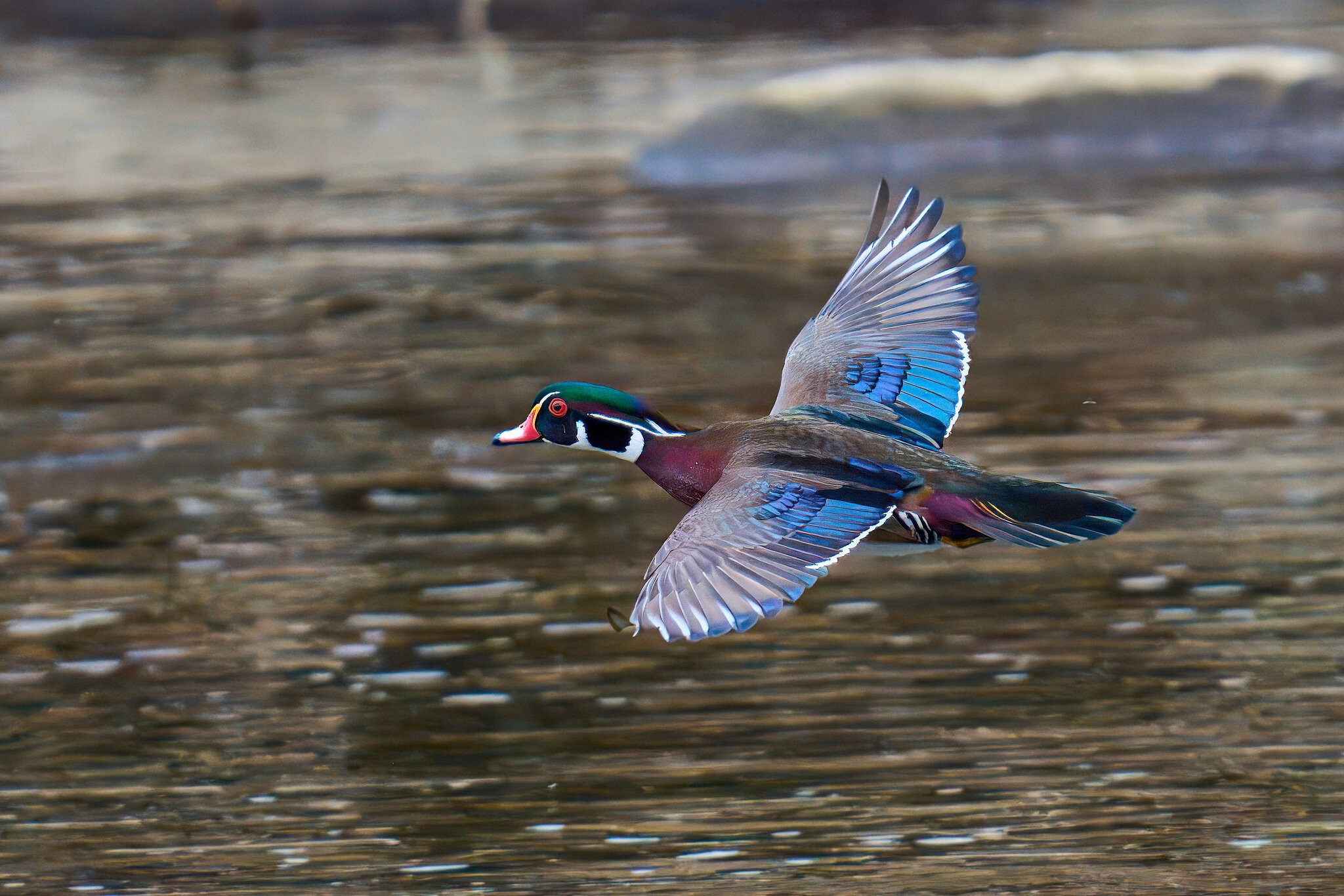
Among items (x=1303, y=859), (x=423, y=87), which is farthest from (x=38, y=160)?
(x=1303, y=859)

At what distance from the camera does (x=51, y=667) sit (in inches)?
114

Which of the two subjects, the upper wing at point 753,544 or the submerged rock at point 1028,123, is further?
the submerged rock at point 1028,123

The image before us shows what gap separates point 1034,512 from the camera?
6.50ft

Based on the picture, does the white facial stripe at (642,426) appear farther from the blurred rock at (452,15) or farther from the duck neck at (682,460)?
the blurred rock at (452,15)

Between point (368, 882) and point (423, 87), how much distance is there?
412cm

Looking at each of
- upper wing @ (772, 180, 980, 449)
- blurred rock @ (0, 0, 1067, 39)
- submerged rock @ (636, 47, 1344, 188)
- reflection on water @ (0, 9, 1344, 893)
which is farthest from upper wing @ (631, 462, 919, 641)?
blurred rock @ (0, 0, 1067, 39)

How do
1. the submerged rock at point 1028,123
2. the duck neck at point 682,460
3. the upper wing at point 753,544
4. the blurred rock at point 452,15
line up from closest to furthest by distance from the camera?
the upper wing at point 753,544 → the duck neck at point 682,460 → the submerged rock at point 1028,123 → the blurred rock at point 452,15

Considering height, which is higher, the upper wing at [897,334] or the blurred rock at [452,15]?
the blurred rock at [452,15]

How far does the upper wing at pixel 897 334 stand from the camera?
7.45 ft

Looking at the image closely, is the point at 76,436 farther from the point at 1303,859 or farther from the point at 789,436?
the point at 1303,859

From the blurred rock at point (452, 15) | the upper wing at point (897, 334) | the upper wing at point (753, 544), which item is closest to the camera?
the upper wing at point (753, 544)

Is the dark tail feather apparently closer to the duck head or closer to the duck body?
the duck body

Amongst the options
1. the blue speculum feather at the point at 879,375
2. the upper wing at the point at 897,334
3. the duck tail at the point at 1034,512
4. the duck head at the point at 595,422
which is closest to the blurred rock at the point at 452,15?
the upper wing at the point at 897,334

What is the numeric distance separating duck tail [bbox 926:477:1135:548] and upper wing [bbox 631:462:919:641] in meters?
0.08
